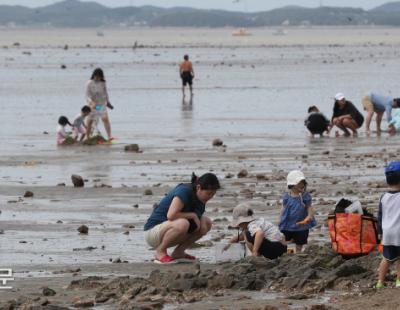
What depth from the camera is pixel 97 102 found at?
2352cm

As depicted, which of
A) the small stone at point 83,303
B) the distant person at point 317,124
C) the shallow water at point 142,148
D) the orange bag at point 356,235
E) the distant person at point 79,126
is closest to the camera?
the small stone at point 83,303

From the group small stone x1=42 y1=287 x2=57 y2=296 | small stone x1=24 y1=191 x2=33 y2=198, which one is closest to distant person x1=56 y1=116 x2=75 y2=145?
small stone x1=24 y1=191 x2=33 y2=198

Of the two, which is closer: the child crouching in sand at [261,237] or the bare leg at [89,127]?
the child crouching in sand at [261,237]

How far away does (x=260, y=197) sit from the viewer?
15.2m

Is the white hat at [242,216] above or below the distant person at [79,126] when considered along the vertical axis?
above

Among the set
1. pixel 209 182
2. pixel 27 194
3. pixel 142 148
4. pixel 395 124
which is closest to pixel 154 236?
pixel 209 182

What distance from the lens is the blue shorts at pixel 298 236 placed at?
11453 millimetres

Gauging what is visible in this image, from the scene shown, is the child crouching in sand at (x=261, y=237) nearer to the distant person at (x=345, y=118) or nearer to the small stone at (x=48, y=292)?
the small stone at (x=48, y=292)

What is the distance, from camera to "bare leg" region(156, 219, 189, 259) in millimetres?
11453

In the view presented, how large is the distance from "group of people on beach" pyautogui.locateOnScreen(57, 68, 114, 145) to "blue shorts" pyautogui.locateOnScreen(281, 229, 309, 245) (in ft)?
38.7

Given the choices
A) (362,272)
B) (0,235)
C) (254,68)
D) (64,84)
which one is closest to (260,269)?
(362,272)

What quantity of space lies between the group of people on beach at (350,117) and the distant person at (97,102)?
364 centimetres

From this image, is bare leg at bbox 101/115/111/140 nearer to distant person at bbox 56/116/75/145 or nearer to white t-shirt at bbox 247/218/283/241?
distant person at bbox 56/116/75/145

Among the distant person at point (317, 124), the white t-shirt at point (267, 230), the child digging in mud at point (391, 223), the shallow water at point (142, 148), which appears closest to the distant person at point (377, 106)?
the shallow water at point (142, 148)
